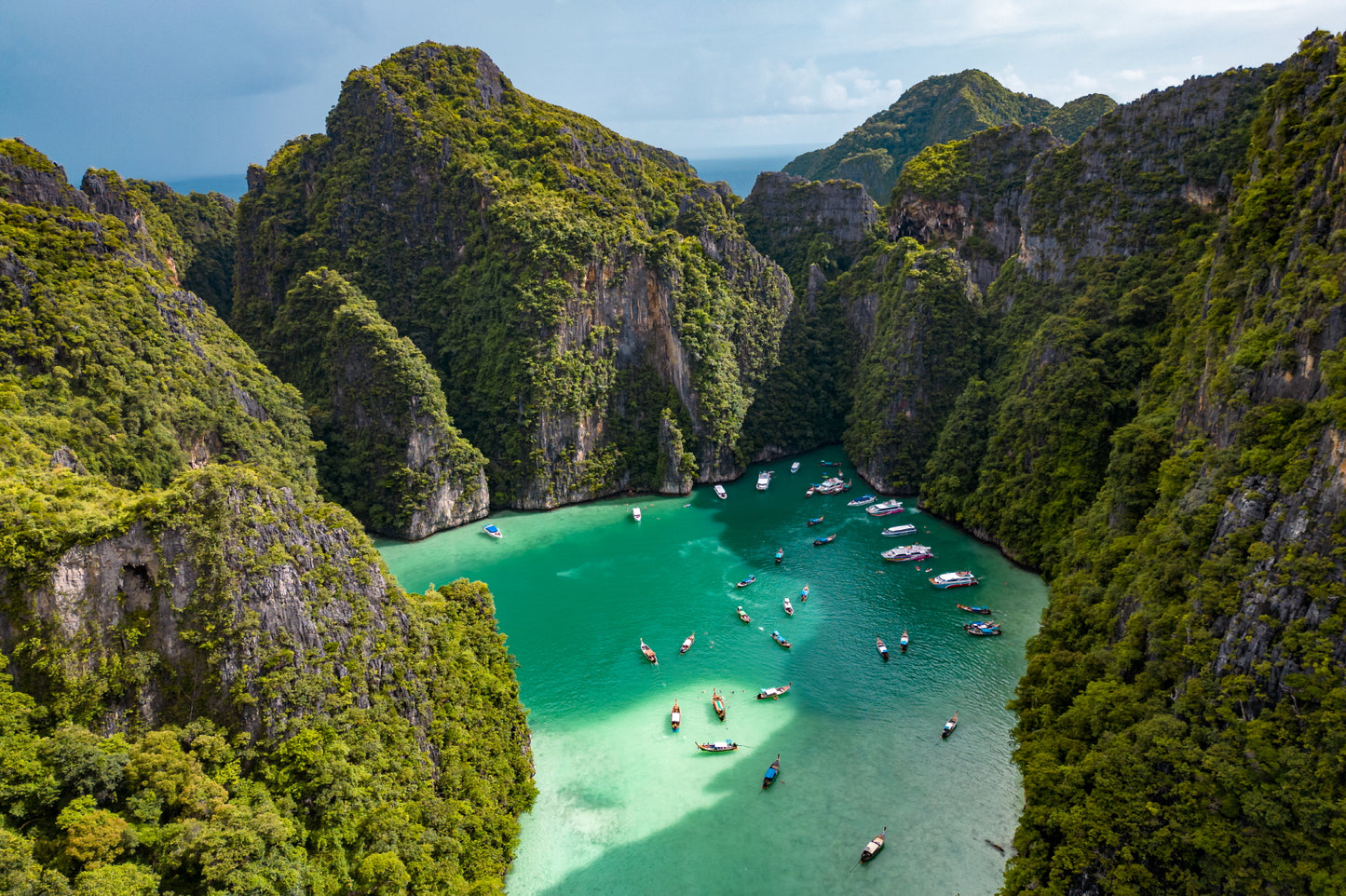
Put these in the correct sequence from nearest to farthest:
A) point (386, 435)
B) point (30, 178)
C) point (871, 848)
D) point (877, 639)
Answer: point (871, 848) < point (877, 639) < point (30, 178) < point (386, 435)

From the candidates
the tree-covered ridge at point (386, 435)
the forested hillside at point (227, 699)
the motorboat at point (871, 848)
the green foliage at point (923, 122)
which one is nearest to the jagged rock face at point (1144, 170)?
the motorboat at point (871, 848)

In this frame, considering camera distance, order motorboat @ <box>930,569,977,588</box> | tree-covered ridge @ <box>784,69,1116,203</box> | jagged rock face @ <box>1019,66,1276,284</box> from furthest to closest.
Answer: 1. tree-covered ridge @ <box>784,69,1116,203</box>
2. jagged rock face @ <box>1019,66,1276,284</box>
3. motorboat @ <box>930,569,977,588</box>

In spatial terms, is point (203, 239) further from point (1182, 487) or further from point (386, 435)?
point (1182, 487)

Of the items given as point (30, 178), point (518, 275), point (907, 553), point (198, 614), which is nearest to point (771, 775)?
point (198, 614)

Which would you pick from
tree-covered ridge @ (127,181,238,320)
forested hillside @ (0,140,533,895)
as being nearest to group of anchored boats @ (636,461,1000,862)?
forested hillside @ (0,140,533,895)

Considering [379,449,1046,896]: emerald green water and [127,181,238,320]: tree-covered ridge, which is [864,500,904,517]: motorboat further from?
[127,181,238,320]: tree-covered ridge
